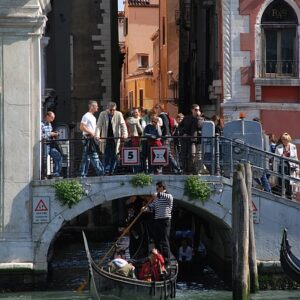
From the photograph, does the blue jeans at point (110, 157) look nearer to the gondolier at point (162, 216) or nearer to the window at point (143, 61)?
the gondolier at point (162, 216)

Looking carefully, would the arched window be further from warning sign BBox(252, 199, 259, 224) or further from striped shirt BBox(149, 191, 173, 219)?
striped shirt BBox(149, 191, 173, 219)

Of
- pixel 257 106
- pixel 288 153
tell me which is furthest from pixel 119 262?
pixel 257 106

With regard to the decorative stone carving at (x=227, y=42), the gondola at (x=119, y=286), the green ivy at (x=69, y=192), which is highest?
the decorative stone carving at (x=227, y=42)

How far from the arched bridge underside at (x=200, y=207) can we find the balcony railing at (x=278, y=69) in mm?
3212

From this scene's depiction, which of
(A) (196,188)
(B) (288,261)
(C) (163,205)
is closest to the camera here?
(B) (288,261)

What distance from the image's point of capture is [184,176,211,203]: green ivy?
68.6ft

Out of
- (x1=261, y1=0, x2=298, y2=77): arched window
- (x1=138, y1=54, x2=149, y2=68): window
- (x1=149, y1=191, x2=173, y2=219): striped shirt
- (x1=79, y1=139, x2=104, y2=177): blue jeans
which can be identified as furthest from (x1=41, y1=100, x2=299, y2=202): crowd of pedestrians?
(x1=138, y1=54, x2=149, y2=68): window

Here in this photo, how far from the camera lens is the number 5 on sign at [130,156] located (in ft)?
68.7

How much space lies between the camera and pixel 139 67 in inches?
2239

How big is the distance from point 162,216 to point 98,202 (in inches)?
41.0

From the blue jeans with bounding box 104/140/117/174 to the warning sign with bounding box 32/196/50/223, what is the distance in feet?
3.63

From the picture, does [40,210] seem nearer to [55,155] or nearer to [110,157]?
[55,155]

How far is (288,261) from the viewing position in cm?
2028

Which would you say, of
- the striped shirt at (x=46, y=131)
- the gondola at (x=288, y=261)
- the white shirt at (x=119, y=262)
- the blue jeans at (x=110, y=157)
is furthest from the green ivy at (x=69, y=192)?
the gondola at (x=288, y=261)
